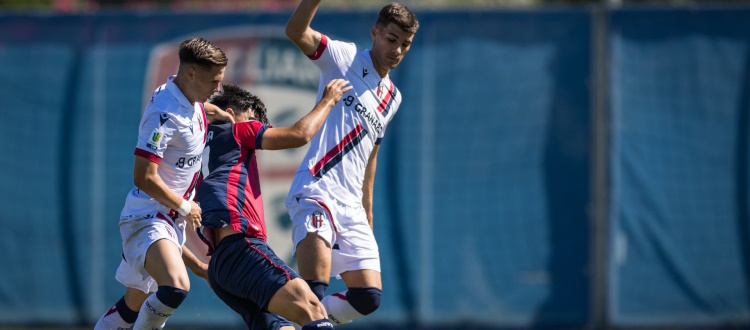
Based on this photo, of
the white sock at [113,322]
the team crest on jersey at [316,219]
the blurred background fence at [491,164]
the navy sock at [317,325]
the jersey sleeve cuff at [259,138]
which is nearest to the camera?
the navy sock at [317,325]

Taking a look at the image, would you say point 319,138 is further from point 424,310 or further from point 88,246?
point 88,246

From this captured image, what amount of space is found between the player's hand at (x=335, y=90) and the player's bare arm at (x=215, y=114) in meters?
0.64

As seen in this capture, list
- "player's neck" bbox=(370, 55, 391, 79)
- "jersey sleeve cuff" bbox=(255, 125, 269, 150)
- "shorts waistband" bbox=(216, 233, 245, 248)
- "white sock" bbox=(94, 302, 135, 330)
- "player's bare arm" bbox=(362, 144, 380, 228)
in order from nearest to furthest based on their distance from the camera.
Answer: "shorts waistband" bbox=(216, 233, 245, 248) < "jersey sleeve cuff" bbox=(255, 125, 269, 150) < "white sock" bbox=(94, 302, 135, 330) < "player's neck" bbox=(370, 55, 391, 79) < "player's bare arm" bbox=(362, 144, 380, 228)

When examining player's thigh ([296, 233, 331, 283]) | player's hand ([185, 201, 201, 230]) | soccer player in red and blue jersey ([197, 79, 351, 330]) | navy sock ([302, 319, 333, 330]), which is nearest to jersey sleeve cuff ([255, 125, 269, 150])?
soccer player in red and blue jersey ([197, 79, 351, 330])

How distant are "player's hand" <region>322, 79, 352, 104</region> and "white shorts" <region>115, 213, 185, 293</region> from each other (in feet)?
4.45

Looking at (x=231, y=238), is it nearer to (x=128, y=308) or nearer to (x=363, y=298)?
(x=363, y=298)

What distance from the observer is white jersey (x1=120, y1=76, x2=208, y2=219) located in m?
6.19

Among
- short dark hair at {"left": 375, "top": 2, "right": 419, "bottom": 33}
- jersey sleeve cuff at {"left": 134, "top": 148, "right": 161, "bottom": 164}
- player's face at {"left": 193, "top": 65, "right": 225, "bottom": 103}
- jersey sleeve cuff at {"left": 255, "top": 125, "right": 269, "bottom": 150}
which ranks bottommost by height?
jersey sleeve cuff at {"left": 134, "top": 148, "right": 161, "bottom": 164}

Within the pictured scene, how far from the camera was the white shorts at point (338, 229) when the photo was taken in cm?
665

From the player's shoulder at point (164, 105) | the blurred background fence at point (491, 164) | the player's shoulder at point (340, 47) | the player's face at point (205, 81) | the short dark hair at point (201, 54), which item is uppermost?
the short dark hair at point (201, 54)

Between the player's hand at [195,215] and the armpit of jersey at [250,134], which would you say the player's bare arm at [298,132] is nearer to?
the armpit of jersey at [250,134]

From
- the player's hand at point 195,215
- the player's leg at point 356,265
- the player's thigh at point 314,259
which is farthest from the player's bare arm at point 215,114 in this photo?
the player's leg at point 356,265

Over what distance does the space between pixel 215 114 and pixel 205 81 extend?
0.29m

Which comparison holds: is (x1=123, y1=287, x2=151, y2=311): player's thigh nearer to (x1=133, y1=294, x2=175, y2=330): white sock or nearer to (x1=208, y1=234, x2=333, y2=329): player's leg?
(x1=133, y1=294, x2=175, y2=330): white sock
